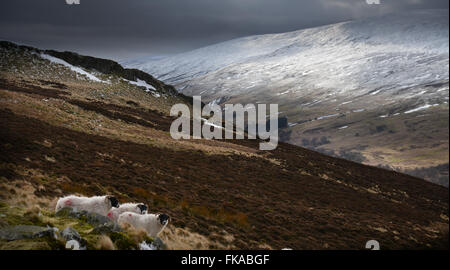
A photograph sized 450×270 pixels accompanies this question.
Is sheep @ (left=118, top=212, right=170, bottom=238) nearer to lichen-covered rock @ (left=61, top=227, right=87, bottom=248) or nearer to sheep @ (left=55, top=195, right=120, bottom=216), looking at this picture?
sheep @ (left=55, top=195, right=120, bottom=216)

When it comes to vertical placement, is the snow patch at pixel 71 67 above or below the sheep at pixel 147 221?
above

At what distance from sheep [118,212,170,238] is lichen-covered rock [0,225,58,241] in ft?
14.9

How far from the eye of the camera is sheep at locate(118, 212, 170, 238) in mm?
14875

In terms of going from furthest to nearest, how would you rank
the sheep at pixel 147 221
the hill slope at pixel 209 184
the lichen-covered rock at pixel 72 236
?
the hill slope at pixel 209 184
the sheep at pixel 147 221
the lichen-covered rock at pixel 72 236

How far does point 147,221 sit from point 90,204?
267cm

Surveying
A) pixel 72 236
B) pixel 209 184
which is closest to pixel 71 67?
pixel 209 184

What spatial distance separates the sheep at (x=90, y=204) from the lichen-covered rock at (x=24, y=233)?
411 cm

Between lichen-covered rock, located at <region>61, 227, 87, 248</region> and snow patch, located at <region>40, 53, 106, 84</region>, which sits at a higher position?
snow patch, located at <region>40, 53, 106, 84</region>

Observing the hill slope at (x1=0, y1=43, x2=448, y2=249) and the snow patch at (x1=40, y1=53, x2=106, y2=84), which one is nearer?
the hill slope at (x1=0, y1=43, x2=448, y2=249)

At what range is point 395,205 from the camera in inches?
1706

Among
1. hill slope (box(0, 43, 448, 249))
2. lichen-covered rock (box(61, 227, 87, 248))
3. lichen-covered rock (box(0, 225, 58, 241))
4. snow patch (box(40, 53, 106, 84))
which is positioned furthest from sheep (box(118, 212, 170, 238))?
snow patch (box(40, 53, 106, 84))

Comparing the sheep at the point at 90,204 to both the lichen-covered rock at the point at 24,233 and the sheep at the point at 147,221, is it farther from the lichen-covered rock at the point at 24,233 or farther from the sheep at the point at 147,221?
the lichen-covered rock at the point at 24,233

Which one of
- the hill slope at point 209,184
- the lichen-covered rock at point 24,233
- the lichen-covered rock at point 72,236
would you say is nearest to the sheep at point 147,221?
the hill slope at point 209,184

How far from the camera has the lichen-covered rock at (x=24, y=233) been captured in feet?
32.1
